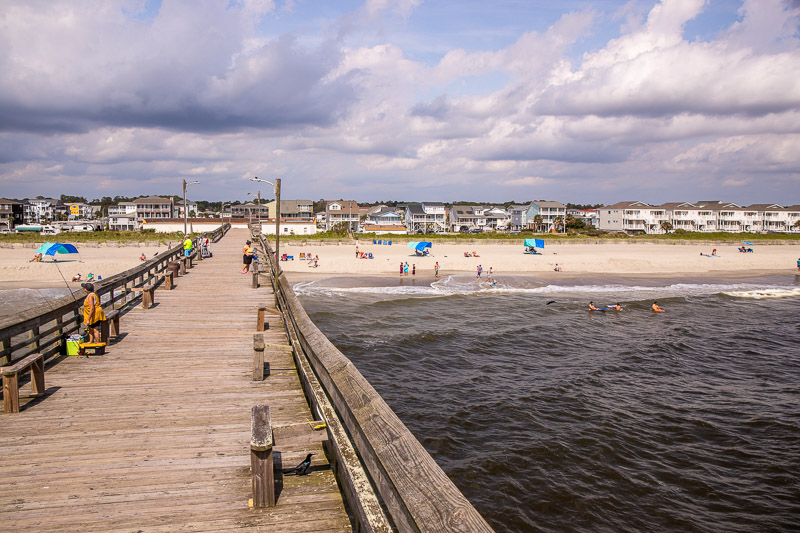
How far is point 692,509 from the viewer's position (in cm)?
996

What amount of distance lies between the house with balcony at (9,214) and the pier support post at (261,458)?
476ft

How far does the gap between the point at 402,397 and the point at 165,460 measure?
10.8 metres

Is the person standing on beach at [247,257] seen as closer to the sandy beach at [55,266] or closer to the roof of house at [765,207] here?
the sandy beach at [55,266]

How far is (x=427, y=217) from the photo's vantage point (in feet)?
402

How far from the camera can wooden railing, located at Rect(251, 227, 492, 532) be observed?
97.6 inches

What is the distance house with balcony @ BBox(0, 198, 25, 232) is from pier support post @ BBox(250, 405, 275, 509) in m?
145

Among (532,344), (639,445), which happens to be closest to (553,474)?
(639,445)

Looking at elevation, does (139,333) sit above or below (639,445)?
above

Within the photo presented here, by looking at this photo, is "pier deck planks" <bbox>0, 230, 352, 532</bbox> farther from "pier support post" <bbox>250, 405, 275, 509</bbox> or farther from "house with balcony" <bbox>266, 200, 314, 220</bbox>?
"house with balcony" <bbox>266, 200, 314, 220</bbox>

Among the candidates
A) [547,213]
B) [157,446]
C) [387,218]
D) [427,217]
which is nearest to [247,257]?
[157,446]

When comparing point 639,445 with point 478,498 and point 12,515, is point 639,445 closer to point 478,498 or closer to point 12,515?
point 478,498

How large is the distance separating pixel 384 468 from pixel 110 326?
390 inches

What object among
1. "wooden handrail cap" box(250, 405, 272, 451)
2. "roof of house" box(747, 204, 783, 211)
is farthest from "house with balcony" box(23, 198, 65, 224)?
"roof of house" box(747, 204, 783, 211)

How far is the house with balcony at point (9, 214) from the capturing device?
119 m
